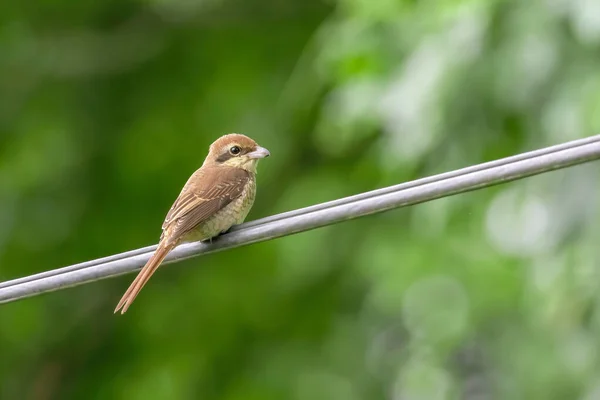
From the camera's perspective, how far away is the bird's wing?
6363 millimetres

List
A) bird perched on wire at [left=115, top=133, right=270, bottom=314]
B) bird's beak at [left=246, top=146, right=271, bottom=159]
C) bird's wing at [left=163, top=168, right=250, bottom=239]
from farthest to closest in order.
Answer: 1. bird's beak at [left=246, top=146, right=271, bottom=159]
2. bird's wing at [left=163, top=168, right=250, bottom=239]
3. bird perched on wire at [left=115, top=133, right=270, bottom=314]

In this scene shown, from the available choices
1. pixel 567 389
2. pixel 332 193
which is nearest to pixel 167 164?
pixel 332 193

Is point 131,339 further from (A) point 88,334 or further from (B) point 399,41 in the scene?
(B) point 399,41

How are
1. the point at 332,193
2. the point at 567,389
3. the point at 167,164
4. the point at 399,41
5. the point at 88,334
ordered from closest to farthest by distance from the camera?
the point at 399,41, the point at 567,389, the point at 332,193, the point at 167,164, the point at 88,334

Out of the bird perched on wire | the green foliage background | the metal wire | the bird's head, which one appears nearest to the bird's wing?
the bird perched on wire

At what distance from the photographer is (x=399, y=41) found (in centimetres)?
747

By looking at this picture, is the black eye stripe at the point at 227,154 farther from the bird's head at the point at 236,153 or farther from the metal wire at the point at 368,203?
the metal wire at the point at 368,203

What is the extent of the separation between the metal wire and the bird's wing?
1.20 meters

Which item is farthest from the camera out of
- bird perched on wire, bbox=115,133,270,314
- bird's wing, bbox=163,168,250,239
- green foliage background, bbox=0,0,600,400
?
green foliage background, bbox=0,0,600,400

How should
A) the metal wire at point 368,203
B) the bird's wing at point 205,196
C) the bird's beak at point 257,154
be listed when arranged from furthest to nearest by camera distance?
the bird's beak at point 257,154 → the bird's wing at point 205,196 → the metal wire at point 368,203

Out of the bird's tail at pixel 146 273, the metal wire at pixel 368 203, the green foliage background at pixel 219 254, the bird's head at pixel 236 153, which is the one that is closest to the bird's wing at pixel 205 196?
the bird's head at pixel 236 153

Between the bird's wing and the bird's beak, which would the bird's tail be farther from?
the bird's beak

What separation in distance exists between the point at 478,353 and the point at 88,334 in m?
4.00

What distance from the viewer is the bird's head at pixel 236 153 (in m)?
7.15
